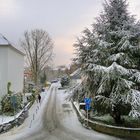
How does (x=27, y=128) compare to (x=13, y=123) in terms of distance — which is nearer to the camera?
(x=27, y=128)

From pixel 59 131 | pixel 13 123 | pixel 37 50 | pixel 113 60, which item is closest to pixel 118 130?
pixel 59 131

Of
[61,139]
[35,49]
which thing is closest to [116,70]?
[61,139]

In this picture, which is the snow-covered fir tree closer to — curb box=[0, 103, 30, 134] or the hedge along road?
the hedge along road

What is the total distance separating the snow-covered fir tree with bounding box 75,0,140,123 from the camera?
72.9 ft

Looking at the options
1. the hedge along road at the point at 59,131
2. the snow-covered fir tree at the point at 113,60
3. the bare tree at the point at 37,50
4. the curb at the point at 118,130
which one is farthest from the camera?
the bare tree at the point at 37,50

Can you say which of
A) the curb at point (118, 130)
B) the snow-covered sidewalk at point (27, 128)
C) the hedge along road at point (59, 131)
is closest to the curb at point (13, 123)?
the snow-covered sidewalk at point (27, 128)

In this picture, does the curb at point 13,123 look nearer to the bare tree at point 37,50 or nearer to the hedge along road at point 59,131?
the hedge along road at point 59,131

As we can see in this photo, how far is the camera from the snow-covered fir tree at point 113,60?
72.9 ft

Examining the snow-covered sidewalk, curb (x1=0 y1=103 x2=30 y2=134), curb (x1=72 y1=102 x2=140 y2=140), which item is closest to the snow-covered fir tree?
curb (x1=72 y1=102 x2=140 y2=140)

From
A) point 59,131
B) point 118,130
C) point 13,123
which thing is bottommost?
point 59,131

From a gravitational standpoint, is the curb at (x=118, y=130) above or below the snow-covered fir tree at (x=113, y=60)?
below

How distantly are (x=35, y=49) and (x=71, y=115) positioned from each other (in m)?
38.6

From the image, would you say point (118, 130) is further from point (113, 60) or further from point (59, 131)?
point (113, 60)

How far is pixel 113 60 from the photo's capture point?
23359 mm
